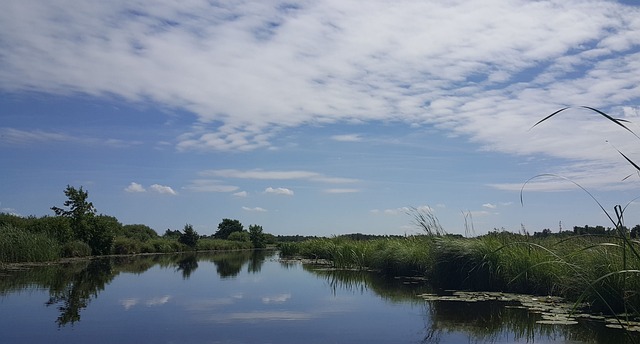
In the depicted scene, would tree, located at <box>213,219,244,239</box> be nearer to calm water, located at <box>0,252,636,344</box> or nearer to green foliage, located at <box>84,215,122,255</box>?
green foliage, located at <box>84,215,122,255</box>

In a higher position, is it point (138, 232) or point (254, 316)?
point (138, 232)

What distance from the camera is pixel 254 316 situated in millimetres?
11164

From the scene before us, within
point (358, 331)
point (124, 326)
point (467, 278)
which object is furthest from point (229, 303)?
point (467, 278)

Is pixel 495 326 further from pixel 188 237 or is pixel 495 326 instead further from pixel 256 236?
pixel 256 236

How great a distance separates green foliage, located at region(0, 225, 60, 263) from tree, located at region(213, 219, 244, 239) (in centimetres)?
4704

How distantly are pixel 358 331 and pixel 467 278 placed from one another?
663 centimetres

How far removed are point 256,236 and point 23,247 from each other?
155 ft

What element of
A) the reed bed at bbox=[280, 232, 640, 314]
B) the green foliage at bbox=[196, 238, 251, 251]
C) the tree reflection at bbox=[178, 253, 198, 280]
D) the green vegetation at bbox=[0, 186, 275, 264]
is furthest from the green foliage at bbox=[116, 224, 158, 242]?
the reed bed at bbox=[280, 232, 640, 314]

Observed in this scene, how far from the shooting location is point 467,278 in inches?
604

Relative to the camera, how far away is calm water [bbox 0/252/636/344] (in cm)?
895

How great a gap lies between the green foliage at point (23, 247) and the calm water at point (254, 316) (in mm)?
8247

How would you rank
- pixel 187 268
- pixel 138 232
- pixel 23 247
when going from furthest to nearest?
pixel 138 232, pixel 187 268, pixel 23 247

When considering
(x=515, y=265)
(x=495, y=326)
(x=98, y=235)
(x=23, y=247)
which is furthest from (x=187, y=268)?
(x=495, y=326)

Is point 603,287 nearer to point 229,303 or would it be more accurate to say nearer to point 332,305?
point 332,305
